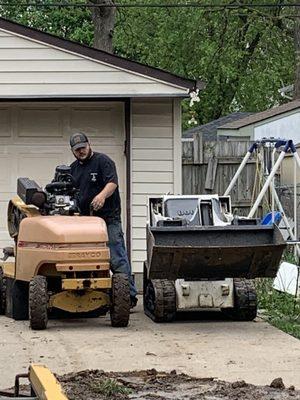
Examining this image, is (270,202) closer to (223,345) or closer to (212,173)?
(212,173)

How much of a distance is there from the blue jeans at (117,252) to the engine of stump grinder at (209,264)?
267 millimetres

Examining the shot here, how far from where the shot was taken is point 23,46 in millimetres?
13266

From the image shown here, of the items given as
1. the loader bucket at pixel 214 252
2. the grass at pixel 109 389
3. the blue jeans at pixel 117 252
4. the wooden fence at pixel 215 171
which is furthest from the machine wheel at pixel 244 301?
the wooden fence at pixel 215 171

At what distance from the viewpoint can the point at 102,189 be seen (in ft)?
36.5

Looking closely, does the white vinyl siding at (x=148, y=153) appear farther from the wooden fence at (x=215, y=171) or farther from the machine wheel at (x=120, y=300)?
the machine wheel at (x=120, y=300)

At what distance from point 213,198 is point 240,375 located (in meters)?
4.02

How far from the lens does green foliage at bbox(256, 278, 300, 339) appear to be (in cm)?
1062

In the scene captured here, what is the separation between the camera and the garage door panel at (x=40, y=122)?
1373 centimetres

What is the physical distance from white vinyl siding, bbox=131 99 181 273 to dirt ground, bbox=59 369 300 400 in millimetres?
6023

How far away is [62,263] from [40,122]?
4.16 metres

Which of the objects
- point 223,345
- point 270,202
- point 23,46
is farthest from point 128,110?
point 223,345

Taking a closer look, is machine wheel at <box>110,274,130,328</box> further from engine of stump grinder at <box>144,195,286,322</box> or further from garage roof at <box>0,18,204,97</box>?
garage roof at <box>0,18,204,97</box>

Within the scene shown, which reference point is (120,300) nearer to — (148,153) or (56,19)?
(148,153)

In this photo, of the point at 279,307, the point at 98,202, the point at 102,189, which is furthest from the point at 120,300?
the point at 279,307
